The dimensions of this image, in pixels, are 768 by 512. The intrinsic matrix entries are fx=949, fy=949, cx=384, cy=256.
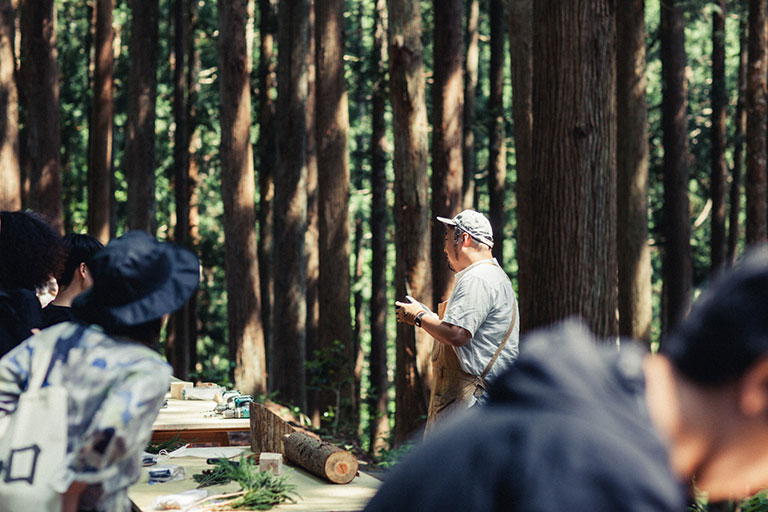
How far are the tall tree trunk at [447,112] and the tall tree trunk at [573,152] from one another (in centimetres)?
533

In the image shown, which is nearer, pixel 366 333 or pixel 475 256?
pixel 475 256

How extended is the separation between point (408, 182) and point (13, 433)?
799 centimetres

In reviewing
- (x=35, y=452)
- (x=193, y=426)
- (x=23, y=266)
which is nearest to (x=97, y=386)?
(x=35, y=452)

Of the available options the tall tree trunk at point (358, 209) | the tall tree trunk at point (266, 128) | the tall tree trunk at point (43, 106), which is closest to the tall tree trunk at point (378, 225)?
the tall tree trunk at point (358, 209)

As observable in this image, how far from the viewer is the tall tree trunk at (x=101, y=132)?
17469 millimetres

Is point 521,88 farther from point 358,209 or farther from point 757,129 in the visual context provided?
point 358,209

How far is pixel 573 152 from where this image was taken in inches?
245

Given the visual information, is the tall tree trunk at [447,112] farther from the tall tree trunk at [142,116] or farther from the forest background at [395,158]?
the tall tree trunk at [142,116]

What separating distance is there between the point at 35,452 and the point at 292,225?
13.8m

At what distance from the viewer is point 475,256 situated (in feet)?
20.5

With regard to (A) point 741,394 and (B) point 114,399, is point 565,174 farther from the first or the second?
(A) point 741,394

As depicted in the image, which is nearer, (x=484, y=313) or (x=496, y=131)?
(x=484, y=313)

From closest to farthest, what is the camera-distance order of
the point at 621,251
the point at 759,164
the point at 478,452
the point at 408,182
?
Result: the point at 478,452
the point at 408,182
the point at 621,251
the point at 759,164

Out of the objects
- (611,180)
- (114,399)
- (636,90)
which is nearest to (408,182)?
(611,180)
